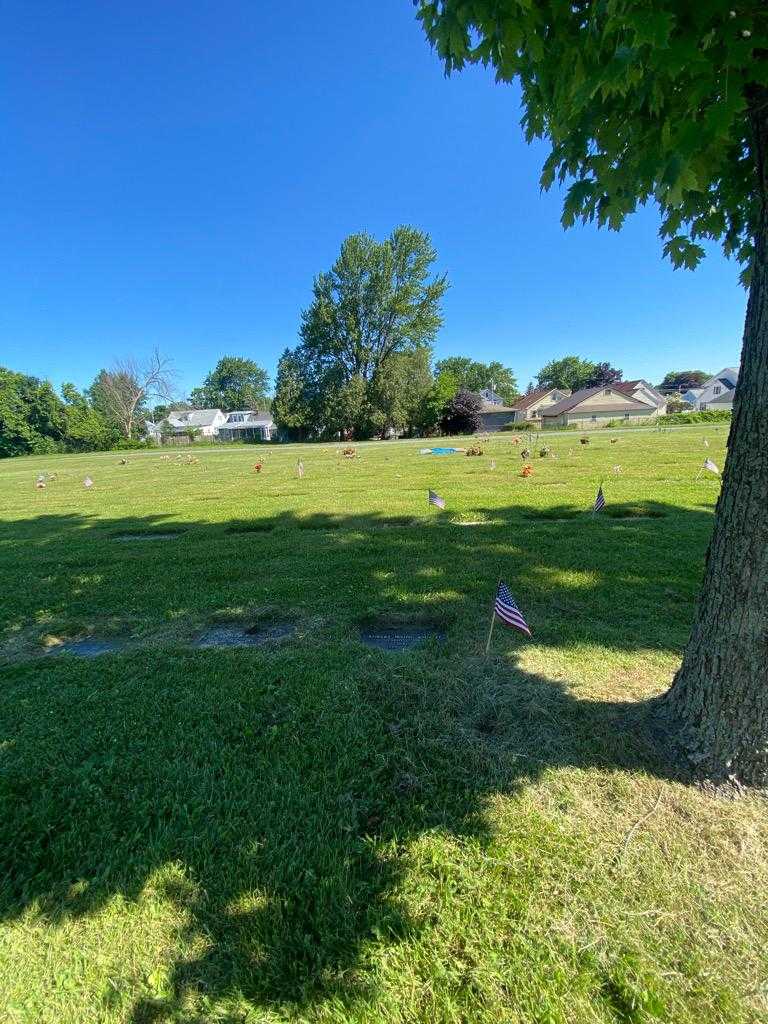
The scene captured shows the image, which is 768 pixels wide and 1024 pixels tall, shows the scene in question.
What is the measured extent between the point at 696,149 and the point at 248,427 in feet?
246

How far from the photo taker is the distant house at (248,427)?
69812 millimetres

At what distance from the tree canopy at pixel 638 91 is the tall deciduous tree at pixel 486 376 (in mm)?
90969

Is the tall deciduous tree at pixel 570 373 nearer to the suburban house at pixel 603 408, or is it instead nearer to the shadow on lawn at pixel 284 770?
the suburban house at pixel 603 408

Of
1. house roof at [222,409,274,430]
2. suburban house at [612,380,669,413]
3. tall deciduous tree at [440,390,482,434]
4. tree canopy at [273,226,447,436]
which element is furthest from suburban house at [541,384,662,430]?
house roof at [222,409,274,430]

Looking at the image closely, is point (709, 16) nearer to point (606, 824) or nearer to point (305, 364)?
point (606, 824)

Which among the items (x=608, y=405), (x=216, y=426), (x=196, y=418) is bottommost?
(x=216, y=426)

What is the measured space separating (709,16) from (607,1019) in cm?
310

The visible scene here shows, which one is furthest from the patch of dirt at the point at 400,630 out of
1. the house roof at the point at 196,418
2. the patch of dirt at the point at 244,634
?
the house roof at the point at 196,418

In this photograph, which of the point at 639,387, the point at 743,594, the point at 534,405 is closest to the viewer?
the point at 743,594

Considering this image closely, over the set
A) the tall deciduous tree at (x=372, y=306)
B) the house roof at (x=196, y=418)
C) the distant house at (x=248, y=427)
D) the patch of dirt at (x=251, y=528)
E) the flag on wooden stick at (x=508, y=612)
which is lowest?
the patch of dirt at (x=251, y=528)

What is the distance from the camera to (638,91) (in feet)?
5.58

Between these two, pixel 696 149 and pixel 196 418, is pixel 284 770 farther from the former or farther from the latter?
pixel 196 418

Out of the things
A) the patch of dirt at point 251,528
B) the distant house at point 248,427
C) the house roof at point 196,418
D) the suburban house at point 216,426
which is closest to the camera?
the patch of dirt at point 251,528

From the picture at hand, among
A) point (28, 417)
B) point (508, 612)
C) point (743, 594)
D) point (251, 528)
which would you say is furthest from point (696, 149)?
point (28, 417)
